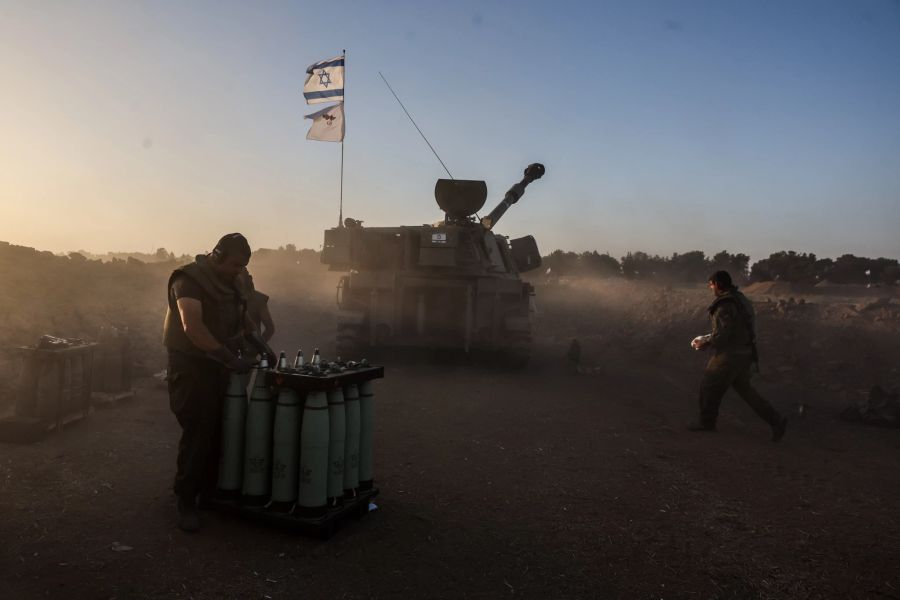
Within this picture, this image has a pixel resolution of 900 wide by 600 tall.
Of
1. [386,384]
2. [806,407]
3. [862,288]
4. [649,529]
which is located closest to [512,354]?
[386,384]

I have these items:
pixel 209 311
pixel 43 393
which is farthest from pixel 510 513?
pixel 43 393

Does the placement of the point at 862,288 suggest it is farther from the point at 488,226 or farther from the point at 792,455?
the point at 792,455

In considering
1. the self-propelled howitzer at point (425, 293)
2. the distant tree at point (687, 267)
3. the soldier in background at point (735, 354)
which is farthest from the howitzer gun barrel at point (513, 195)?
the distant tree at point (687, 267)

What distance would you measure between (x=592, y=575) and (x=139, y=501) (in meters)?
3.28

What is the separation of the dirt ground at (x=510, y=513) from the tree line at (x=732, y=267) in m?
20.5

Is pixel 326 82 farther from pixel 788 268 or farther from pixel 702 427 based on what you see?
pixel 788 268

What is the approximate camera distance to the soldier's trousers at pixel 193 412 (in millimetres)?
3980

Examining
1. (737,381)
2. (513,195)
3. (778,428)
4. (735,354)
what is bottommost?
(778,428)

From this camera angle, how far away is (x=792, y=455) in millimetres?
6398

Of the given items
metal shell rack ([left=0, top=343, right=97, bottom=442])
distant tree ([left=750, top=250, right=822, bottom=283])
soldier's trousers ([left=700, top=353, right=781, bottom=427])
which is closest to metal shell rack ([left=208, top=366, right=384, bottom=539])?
metal shell rack ([left=0, top=343, right=97, bottom=442])

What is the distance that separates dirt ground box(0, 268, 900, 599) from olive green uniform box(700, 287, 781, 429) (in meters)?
0.51

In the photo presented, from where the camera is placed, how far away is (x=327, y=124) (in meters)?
14.3

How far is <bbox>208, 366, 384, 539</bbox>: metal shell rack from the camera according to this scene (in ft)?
12.6

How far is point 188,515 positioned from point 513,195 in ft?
36.7
